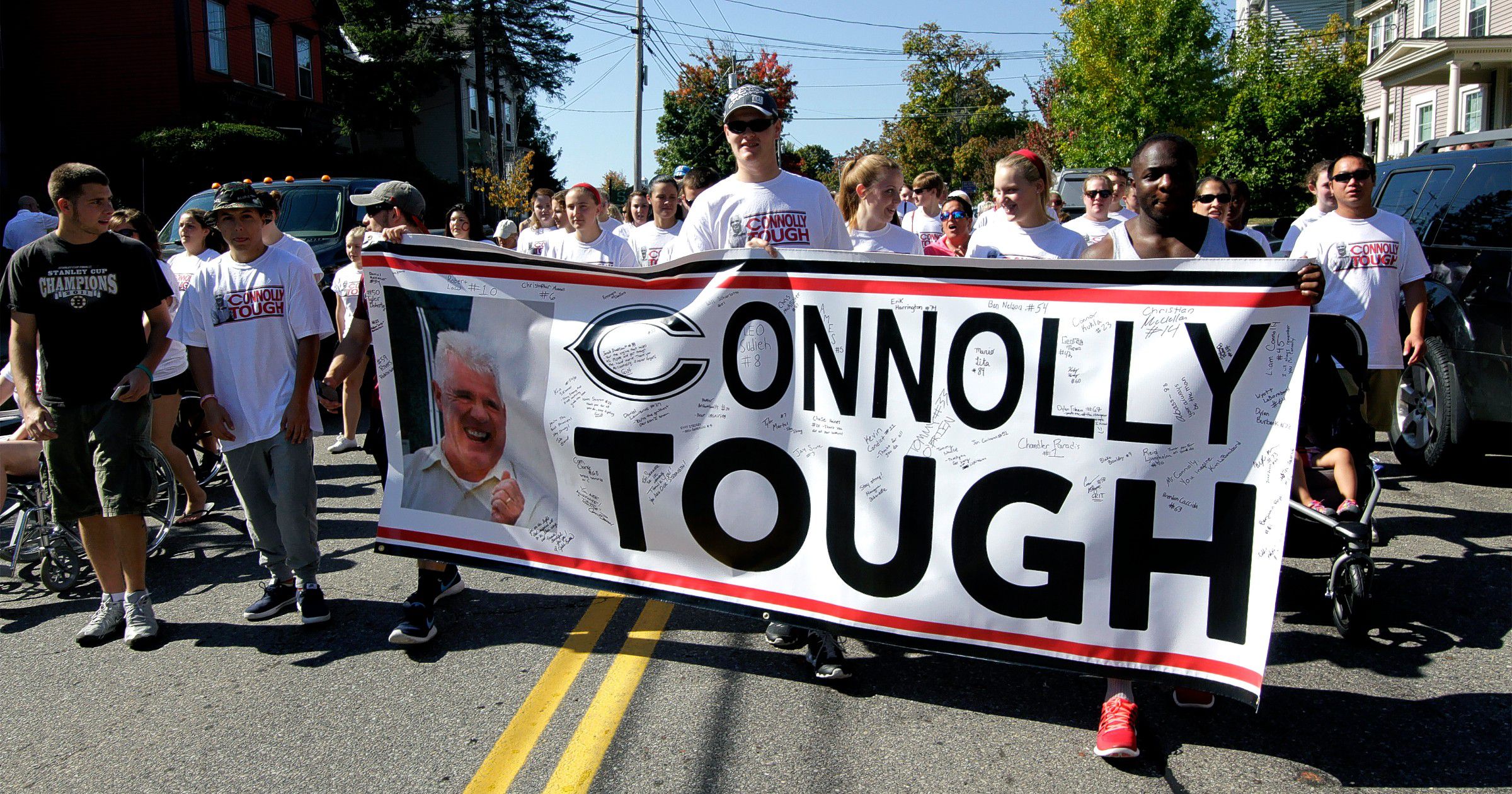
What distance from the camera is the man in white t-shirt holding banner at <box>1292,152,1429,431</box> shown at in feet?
18.7

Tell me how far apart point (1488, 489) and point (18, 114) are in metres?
31.4

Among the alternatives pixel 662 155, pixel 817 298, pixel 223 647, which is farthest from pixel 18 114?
pixel 817 298

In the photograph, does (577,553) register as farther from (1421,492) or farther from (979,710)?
(1421,492)

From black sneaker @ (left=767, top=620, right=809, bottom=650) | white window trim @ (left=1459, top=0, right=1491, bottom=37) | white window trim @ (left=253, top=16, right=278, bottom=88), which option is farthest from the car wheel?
white window trim @ (left=253, top=16, right=278, bottom=88)

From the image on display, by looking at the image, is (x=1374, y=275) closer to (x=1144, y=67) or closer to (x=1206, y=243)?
(x=1206, y=243)

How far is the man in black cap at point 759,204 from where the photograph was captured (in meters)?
4.35

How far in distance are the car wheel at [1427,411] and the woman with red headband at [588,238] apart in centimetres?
524

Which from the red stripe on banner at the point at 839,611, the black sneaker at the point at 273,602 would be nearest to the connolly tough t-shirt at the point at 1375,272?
the red stripe on banner at the point at 839,611

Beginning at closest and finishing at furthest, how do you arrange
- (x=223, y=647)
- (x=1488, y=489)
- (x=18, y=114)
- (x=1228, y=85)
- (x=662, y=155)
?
(x=223, y=647), (x=1488, y=489), (x=18, y=114), (x=1228, y=85), (x=662, y=155)

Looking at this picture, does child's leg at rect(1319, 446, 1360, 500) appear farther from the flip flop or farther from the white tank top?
the flip flop

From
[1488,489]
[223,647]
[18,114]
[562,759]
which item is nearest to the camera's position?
[562,759]

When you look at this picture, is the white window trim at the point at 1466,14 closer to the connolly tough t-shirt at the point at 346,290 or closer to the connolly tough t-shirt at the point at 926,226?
the connolly tough t-shirt at the point at 926,226

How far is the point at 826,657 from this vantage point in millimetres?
3979

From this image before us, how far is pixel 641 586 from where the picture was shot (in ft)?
13.2
